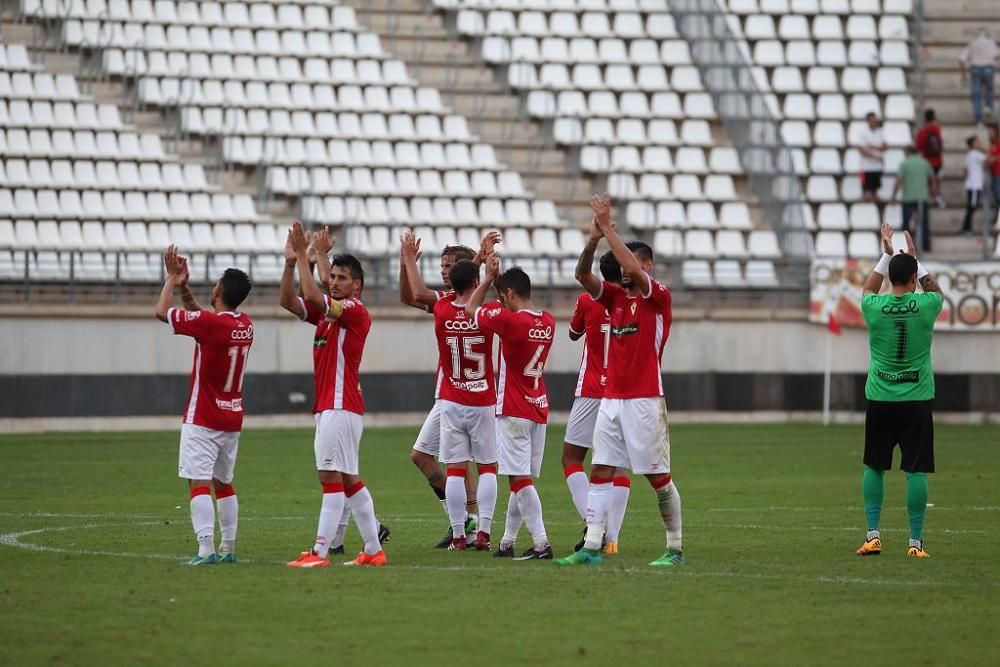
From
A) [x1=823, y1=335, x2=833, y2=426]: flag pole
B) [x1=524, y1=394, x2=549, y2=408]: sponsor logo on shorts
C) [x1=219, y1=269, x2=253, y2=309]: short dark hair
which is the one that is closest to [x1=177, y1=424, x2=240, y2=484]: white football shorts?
[x1=219, y1=269, x2=253, y2=309]: short dark hair

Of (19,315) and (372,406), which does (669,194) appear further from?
(19,315)

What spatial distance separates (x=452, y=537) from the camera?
43.3 ft

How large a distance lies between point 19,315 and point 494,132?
37.9 feet

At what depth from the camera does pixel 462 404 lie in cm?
→ 1327

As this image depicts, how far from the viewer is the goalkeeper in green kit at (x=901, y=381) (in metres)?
12.8

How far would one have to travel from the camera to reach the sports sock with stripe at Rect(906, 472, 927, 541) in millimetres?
12570

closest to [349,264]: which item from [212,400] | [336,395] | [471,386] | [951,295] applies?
[336,395]

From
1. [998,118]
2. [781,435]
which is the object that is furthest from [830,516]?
[998,118]

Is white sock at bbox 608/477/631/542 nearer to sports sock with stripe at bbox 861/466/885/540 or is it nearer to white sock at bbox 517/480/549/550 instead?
white sock at bbox 517/480/549/550

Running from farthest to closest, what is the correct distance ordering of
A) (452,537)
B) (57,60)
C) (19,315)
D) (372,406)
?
(57,60) < (372,406) < (19,315) < (452,537)

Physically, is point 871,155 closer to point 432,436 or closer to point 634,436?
point 432,436

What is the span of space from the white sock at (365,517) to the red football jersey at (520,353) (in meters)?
1.42

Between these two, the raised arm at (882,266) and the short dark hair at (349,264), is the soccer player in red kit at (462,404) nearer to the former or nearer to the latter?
the short dark hair at (349,264)

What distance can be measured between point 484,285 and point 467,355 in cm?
104
